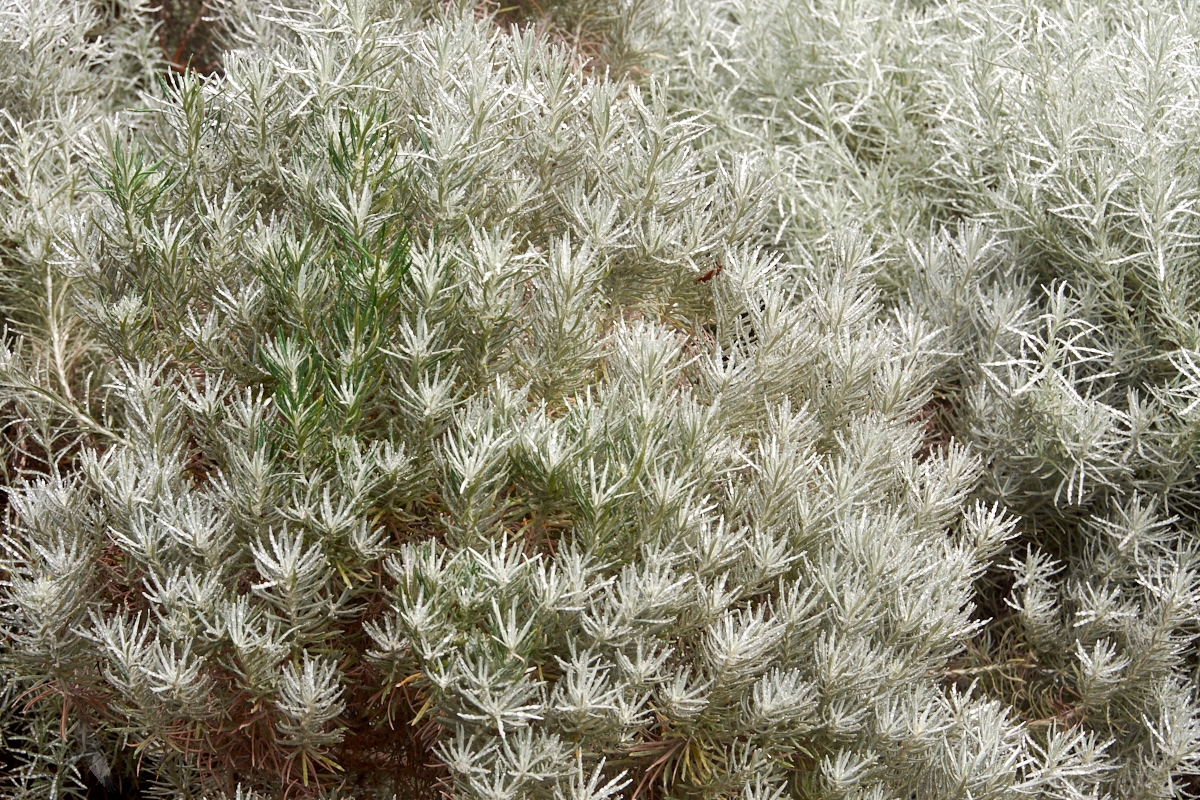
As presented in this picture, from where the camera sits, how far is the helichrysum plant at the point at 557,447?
2.06 m

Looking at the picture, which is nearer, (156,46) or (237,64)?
(237,64)

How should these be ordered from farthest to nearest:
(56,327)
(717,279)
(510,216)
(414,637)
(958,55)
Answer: (958,55)
(56,327)
(717,279)
(510,216)
(414,637)

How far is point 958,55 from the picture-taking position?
366 cm

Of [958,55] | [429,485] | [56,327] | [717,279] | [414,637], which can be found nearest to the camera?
[414,637]

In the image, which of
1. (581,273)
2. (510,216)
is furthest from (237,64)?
(581,273)

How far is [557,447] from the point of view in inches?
81.4

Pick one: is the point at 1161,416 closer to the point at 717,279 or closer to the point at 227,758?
the point at 717,279

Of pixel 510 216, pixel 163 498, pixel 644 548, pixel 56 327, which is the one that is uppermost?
pixel 510 216

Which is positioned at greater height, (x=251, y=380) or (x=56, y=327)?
(x=251, y=380)

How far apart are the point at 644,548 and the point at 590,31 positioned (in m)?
2.32

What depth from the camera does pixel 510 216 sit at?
2.49m

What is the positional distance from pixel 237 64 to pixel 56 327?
1009 millimetres

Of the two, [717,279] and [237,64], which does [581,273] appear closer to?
[717,279]

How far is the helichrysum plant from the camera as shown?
206 centimetres
